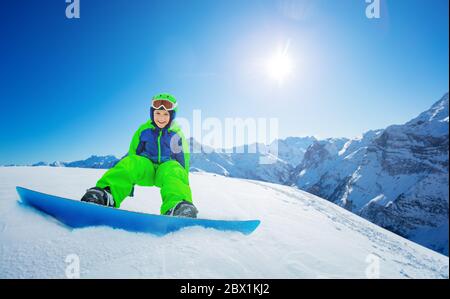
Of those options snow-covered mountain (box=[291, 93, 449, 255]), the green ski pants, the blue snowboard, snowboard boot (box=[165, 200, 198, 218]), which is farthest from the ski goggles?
snow-covered mountain (box=[291, 93, 449, 255])

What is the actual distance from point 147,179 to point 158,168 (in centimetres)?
26

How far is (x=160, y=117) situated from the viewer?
476 centimetres

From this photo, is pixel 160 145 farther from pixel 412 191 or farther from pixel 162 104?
pixel 412 191

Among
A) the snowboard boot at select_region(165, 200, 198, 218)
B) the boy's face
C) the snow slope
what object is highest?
the boy's face

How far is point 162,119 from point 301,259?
3.21m

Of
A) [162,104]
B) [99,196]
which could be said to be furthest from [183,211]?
[162,104]

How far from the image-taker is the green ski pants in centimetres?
339

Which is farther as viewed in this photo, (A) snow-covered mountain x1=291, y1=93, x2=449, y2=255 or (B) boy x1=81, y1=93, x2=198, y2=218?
(A) snow-covered mountain x1=291, y1=93, x2=449, y2=255

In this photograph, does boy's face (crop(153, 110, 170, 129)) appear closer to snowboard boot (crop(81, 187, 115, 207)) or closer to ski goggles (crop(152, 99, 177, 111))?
ski goggles (crop(152, 99, 177, 111))

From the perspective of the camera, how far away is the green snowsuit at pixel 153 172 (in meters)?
3.43

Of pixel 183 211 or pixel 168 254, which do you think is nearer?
pixel 168 254
